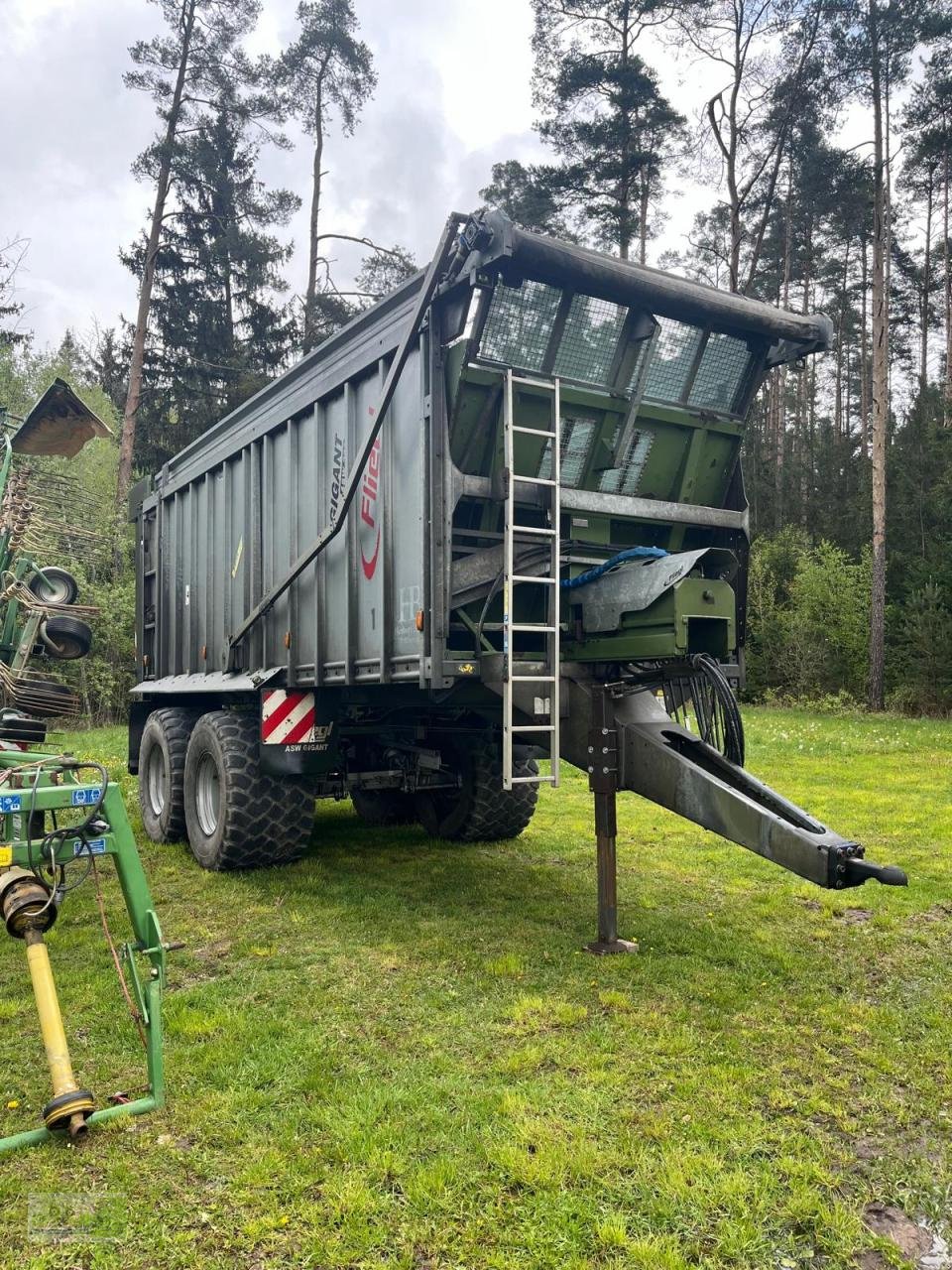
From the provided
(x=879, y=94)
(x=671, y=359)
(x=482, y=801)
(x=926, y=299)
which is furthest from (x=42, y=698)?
(x=926, y=299)

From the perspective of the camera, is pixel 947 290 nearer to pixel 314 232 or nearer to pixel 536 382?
pixel 314 232

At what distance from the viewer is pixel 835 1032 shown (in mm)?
3592

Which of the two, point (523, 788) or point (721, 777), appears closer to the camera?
point (721, 777)

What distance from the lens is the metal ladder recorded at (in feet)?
14.3

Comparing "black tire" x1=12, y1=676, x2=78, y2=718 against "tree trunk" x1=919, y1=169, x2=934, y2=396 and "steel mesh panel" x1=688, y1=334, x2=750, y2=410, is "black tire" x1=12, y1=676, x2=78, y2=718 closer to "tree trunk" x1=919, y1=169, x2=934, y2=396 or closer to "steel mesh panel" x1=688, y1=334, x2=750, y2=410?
"steel mesh panel" x1=688, y1=334, x2=750, y2=410

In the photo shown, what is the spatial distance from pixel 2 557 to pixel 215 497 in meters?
2.40

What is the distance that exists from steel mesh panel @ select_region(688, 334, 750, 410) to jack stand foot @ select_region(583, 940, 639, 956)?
301 centimetres

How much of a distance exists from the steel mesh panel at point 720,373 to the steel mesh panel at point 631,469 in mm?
363

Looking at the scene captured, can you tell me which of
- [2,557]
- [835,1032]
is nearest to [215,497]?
[2,557]

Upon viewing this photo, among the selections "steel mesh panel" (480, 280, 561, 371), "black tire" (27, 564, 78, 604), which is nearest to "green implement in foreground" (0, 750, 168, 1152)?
"black tire" (27, 564, 78, 604)

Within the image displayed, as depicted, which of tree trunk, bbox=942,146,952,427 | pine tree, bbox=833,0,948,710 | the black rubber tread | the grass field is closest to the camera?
the grass field

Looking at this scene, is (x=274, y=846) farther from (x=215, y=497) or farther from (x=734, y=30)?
(x=734, y=30)

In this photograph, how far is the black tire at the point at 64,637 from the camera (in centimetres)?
538

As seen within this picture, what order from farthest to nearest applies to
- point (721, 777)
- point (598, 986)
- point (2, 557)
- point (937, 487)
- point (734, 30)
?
Answer: point (937, 487) < point (734, 30) < point (2, 557) < point (721, 777) < point (598, 986)
